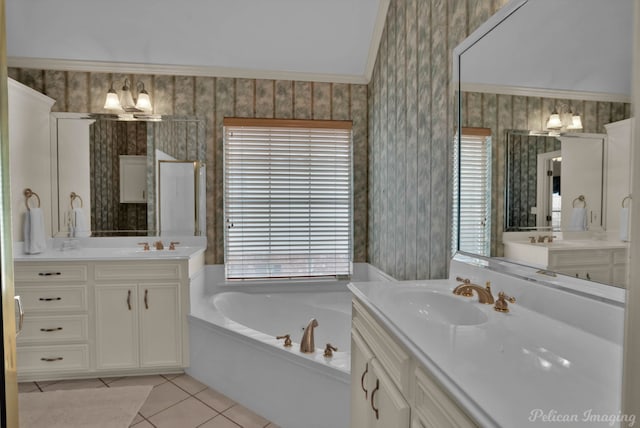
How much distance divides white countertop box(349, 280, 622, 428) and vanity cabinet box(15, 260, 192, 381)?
74.2 inches

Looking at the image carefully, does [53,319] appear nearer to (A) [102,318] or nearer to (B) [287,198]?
(A) [102,318]

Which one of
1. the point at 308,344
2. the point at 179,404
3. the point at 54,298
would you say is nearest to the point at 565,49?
the point at 308,344

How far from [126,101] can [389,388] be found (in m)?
3.03

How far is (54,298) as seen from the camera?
2.45 meters

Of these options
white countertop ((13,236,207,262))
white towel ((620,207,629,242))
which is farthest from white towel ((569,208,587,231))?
white countertop ((13,236,207,262))

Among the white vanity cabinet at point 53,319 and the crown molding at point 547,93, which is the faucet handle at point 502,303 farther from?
the white vanity cabinet at point 53,319

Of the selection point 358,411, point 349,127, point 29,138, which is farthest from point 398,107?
point 29,138

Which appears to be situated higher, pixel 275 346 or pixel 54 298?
pixel 54 298

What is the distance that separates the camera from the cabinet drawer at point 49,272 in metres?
2.41

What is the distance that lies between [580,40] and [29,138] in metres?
3.57

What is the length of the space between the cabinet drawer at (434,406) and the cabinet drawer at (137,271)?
6.92 feet

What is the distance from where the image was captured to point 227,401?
225 centimetres

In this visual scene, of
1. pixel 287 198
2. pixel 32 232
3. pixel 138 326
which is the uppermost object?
pixel 287 198

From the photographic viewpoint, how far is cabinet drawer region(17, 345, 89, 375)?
244cm
